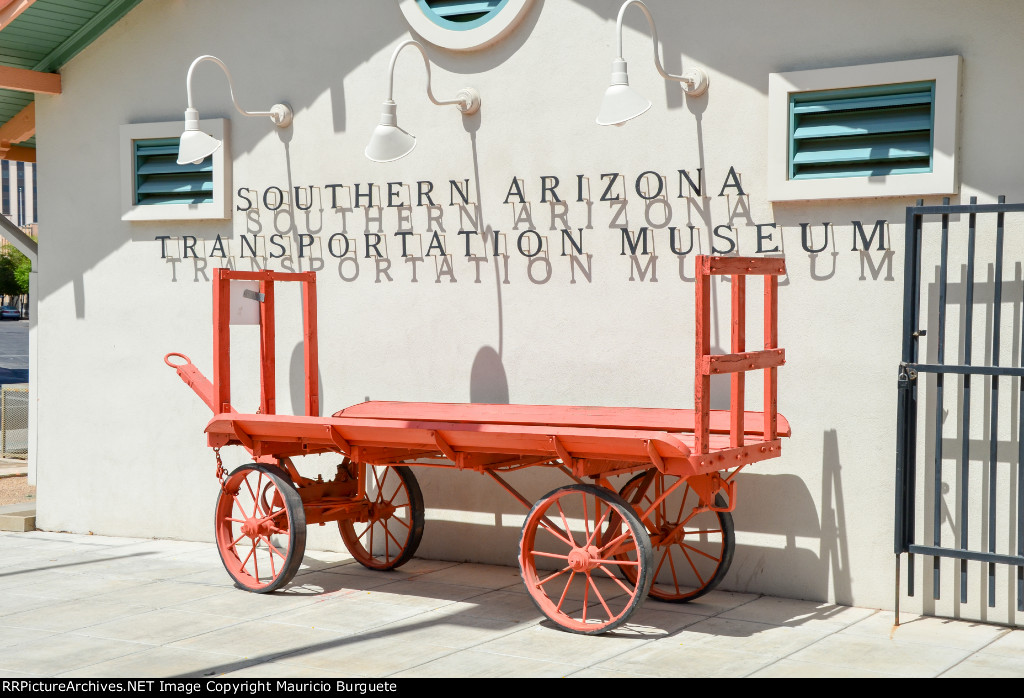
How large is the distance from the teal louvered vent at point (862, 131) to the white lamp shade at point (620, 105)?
3.47 ft

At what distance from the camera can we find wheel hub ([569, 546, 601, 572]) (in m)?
5.74

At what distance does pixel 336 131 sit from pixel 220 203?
3.41ft

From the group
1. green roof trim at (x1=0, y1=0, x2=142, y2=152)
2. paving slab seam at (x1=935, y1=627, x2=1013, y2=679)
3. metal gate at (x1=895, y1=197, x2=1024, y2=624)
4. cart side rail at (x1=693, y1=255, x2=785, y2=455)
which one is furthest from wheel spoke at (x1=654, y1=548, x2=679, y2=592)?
green roof trim at (x1=0, y1=0, x2=142, y2=152)

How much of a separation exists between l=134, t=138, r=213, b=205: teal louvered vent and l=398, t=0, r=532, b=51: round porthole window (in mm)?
1908

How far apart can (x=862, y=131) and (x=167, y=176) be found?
16.2ft

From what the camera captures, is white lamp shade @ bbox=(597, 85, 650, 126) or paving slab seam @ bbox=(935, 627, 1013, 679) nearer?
paving slab seam @ bbox=(935, 627, 1013, 679)

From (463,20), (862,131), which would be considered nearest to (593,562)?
(862,131)

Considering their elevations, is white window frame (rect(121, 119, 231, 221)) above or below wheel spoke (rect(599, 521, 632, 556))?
above

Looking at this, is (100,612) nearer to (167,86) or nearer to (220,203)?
(220,203)

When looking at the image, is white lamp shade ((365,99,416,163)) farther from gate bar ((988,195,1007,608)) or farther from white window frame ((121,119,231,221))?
gate bar ((988,195,1007,608))

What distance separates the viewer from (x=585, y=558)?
5758 mm

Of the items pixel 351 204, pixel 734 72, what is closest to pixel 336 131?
pixel 351 204

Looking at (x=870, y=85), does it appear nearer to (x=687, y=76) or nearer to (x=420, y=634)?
(x=687, y=76)

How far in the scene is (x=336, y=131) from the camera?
25.8 feet
